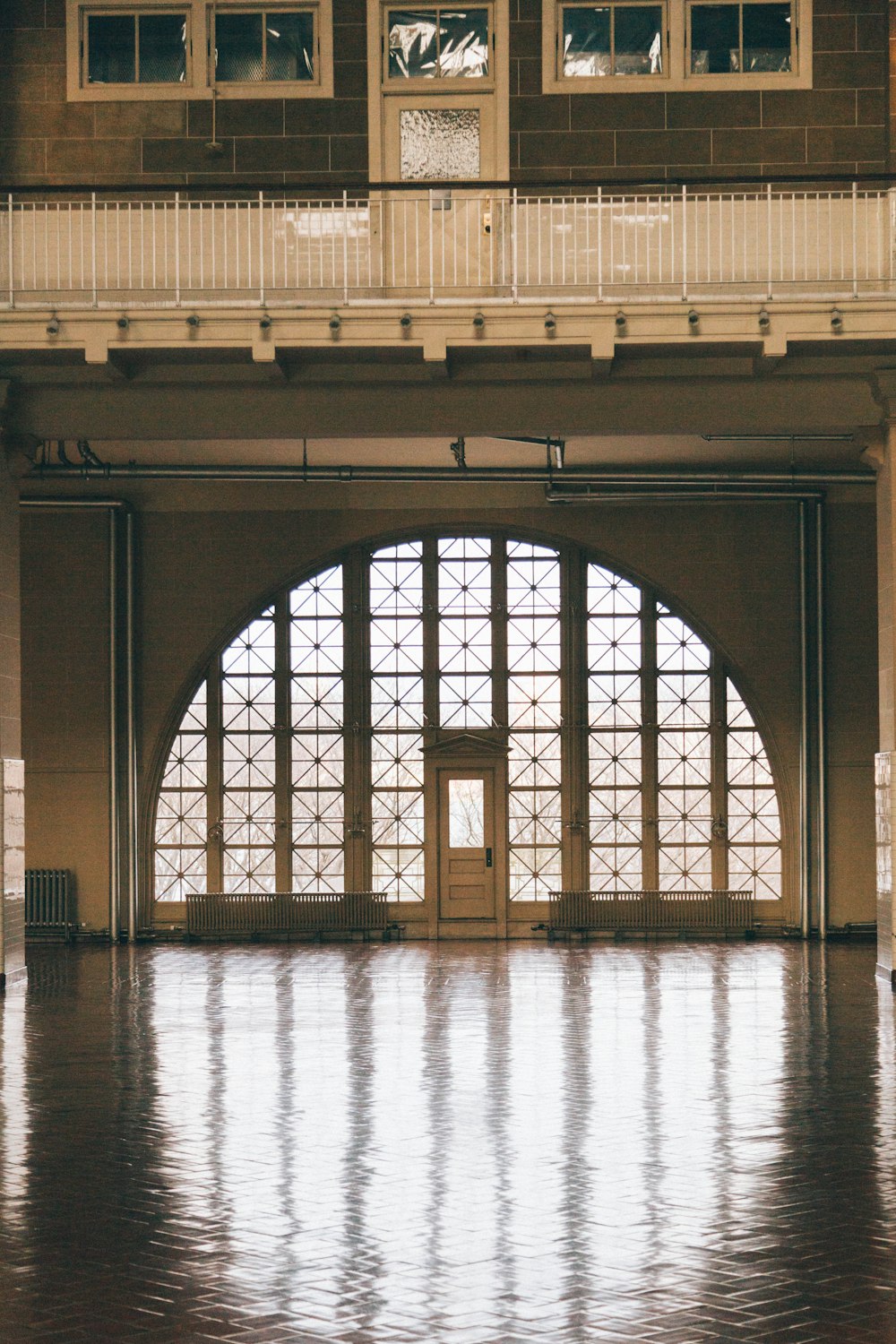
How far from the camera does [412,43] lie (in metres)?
18.3

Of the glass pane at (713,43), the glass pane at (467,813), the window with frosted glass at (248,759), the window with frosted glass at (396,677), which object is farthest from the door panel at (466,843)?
the glass pane at (713,43)

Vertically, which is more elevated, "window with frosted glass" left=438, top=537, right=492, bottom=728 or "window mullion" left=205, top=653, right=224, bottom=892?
"window with frosted glass" left=438, top=537, right=492, bottom=728

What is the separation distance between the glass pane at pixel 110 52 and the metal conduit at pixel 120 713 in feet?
20.5

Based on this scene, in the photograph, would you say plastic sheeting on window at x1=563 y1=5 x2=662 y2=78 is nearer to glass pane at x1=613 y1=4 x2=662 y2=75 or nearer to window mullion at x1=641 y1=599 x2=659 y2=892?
glass pane at x1=613 y1=4 x2=662 y2=75

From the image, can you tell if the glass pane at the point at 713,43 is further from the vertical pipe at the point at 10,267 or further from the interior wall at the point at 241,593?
the vertical pipe at the point at 10,267

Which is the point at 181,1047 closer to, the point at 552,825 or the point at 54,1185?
the point at 54,1185

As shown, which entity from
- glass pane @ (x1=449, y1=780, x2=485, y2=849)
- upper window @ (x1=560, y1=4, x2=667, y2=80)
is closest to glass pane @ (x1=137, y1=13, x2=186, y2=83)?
upper window @ (x1=560, y1=4, x2=667, y2=80)

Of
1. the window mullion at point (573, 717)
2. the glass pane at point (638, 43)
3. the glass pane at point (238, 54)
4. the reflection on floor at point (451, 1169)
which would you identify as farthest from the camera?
the window mullion at point (573, 717)

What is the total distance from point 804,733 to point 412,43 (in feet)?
34.8

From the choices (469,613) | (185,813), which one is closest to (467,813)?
(469,613)

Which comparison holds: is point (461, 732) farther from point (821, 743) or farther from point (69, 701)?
point (69, 701)

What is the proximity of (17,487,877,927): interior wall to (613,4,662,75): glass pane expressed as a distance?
6.56m

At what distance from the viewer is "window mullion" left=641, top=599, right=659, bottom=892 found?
23.0 m

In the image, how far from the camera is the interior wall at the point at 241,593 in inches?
900
